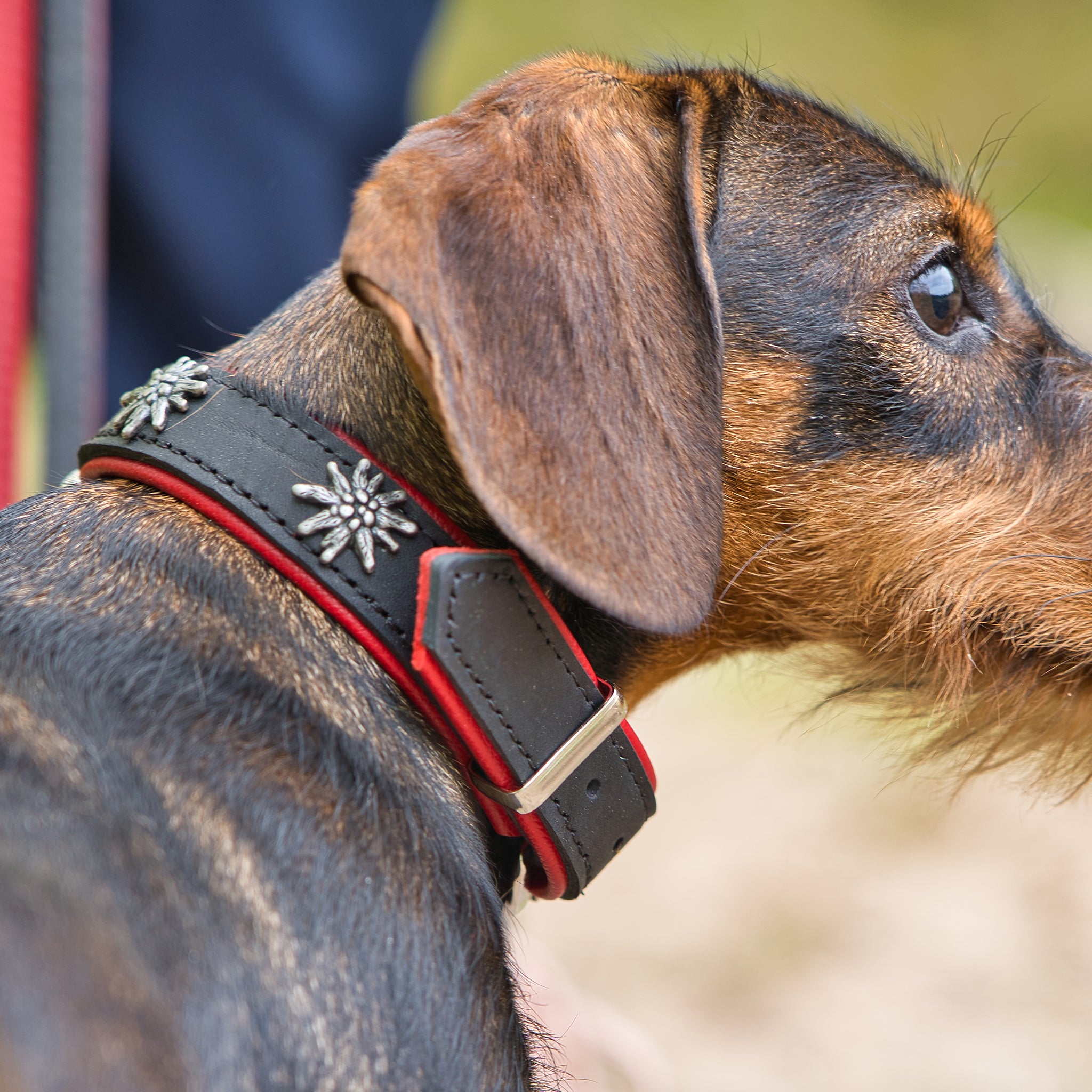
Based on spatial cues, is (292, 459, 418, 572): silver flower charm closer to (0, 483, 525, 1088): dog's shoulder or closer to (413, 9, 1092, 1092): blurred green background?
(0, 483, 525, 1088): dog's shoulder

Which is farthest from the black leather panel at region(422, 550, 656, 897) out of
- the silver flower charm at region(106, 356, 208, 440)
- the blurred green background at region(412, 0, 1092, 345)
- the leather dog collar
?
the blurred green background at region(412, 0, 1092, 345)

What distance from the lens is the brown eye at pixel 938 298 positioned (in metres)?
2.11

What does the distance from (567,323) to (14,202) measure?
200cm

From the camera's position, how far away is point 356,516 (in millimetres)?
1689

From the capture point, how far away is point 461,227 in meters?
1.66

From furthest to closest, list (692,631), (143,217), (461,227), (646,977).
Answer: (646,977)
(143,217)
(692,631)
(461,227)

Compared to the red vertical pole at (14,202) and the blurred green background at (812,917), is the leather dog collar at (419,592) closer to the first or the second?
the blurred green background at (812,917)

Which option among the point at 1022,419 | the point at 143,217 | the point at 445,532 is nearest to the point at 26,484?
the point at 143,217

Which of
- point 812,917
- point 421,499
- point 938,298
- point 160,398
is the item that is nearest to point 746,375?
point 938,298

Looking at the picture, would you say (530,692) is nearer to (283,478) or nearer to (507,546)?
(507,546)

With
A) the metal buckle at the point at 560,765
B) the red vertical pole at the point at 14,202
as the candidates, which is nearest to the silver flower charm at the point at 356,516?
the metal buckle at the point at 560,765

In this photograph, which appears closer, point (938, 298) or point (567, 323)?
point (567, 323)

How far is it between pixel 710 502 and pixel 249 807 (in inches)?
33.8

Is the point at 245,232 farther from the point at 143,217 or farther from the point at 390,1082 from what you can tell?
the point at 390,1082
